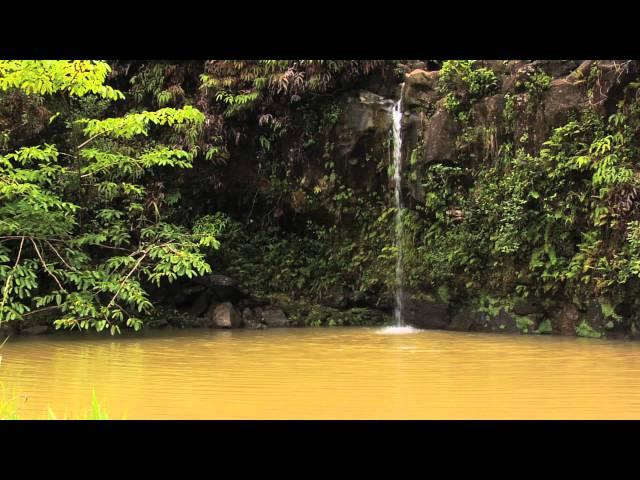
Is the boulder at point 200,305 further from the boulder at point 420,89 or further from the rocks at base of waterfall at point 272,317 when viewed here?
the boulder at point 420,89

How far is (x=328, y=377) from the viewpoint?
637 cm

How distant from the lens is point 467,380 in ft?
20.2

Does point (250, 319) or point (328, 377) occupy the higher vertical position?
point (328, 377)

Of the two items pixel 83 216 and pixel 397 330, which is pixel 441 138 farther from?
pixel 83 216

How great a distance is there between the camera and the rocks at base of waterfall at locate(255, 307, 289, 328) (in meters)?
13.2

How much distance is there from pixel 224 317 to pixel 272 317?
102cm

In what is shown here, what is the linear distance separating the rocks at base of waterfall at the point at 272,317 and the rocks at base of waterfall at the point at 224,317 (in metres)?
0.49

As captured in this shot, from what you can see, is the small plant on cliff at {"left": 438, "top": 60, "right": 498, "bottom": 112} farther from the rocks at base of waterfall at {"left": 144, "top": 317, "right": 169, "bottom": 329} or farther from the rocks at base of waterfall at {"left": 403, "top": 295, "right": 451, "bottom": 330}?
the rocks at base of waterfall at {"left": 144, "top": 317, "right": 169, "bottom": 329}

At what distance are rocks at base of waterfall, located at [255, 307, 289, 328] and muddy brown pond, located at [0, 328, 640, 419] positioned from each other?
2726mm

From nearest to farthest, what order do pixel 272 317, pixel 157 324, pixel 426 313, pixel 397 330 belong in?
pixel 397 330
pixel 157 324
pixel 426 313
pixel 272 317

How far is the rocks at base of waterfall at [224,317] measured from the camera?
1270cm

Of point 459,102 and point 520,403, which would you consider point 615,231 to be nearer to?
point 459,102

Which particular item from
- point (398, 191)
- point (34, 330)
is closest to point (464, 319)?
point (398, 191)

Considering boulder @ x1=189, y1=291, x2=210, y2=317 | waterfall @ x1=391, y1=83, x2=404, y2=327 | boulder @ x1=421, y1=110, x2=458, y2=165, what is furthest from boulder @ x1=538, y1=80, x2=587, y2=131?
boulder @ x1=189, y1=291, x2=210, y2=317
